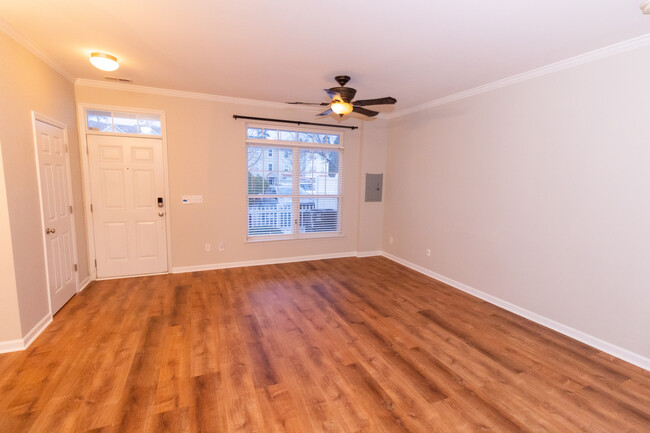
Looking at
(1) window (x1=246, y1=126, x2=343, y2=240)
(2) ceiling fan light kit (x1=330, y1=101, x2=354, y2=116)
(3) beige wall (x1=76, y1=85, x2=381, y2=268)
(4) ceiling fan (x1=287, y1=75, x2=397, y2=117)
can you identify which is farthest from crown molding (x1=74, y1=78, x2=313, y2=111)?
(2) ceiling fan light kit (x1=330, y1=101, x2=354, y2=116)

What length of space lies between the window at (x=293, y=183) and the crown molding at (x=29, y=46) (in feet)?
7.62

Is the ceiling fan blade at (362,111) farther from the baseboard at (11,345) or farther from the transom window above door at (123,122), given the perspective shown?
the baseboard at (11,345)

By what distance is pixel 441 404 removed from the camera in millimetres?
2082

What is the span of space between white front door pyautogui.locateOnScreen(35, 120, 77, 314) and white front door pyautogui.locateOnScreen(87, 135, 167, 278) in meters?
0.50

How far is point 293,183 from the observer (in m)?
5.34

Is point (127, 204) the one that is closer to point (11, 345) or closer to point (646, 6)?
point (11, 345)

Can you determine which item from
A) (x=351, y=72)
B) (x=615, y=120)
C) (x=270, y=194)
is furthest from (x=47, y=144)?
(x=615, y=120)

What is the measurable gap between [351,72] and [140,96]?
3042 millimetres

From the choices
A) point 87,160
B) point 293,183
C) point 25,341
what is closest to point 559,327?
point 293,183

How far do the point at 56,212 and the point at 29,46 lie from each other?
5.45 feet

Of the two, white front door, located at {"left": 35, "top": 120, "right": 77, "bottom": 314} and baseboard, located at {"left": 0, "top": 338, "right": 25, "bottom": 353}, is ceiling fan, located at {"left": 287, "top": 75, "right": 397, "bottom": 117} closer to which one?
white front door, located at {"left": 35, "top": 120, "right": 77, "bottom": 314}

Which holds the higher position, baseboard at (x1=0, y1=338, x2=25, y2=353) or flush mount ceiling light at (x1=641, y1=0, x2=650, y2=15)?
flush mount ceiling light at (x1=641, y1=0, x2=650, y2=15)

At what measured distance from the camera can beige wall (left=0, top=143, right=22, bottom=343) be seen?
8.05ft

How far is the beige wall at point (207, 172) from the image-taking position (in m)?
4.47
